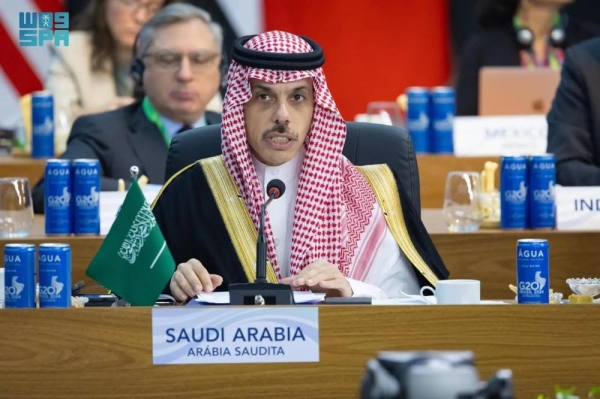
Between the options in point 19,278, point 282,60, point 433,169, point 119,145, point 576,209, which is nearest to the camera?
point 19,278

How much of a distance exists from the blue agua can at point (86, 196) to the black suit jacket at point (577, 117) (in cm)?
164

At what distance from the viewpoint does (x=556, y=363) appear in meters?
3.10

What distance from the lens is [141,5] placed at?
749 centimetres

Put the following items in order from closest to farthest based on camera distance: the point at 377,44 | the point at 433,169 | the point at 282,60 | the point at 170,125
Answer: the point at 282,60 → the point at 170,125 → the point at 433,169 → the point at 377,44

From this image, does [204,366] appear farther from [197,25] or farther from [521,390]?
[197,25]

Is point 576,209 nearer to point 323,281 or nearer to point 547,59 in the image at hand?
point 323,281

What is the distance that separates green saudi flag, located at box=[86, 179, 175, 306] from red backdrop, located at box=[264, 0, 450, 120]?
6325 millimetres

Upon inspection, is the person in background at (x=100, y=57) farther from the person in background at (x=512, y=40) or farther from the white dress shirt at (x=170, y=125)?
the person in background at (x=512, y=40)

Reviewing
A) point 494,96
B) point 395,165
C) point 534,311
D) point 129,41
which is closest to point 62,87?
point 129,41

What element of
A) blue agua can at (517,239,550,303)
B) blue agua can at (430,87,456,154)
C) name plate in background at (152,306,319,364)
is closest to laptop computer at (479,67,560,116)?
blue agua can at (430,87,456,154)

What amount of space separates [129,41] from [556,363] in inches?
184

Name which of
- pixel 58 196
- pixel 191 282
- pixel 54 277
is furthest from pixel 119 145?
pixel 54 277

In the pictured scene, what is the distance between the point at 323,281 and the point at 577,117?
6.54 ft

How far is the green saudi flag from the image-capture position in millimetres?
3318
